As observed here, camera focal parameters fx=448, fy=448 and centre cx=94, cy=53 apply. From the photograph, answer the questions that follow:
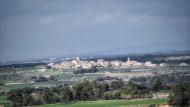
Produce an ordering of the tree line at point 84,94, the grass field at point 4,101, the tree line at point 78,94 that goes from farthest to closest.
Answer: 1. the tree line at point 78,94
2. the tree line at point 84,94
3. the grass field at point 4,101

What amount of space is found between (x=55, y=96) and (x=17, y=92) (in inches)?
132

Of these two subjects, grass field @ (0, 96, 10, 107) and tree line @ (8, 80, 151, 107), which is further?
tree line @ (8, 80, 151, 107)

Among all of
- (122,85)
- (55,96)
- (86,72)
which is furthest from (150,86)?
(86,72)

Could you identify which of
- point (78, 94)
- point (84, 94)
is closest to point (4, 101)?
point (78, 94)

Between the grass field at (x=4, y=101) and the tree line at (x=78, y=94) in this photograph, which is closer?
the grass field at (x=4, y=101)

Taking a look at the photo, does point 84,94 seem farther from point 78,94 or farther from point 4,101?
point 4,101

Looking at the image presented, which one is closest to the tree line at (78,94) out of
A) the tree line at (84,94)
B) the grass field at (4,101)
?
the tree line at (84,94)

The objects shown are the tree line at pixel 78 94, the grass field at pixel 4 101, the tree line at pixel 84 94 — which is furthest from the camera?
the tree line at pixel 78 94

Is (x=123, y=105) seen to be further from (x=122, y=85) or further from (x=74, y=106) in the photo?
(x=122, y=85)

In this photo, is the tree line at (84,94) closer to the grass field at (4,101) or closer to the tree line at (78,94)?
the tree line at (78,94)

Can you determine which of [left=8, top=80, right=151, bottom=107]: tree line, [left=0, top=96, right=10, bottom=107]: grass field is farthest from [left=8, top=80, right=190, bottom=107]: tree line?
[left=0, top=96, right=10, bottom=107]: grass field

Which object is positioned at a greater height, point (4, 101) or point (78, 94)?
point (78, 94)

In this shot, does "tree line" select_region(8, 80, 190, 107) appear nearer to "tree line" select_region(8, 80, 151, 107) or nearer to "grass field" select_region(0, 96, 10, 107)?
"tree line" select_region(8, 80, 151, 107)

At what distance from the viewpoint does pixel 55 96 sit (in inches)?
1427
